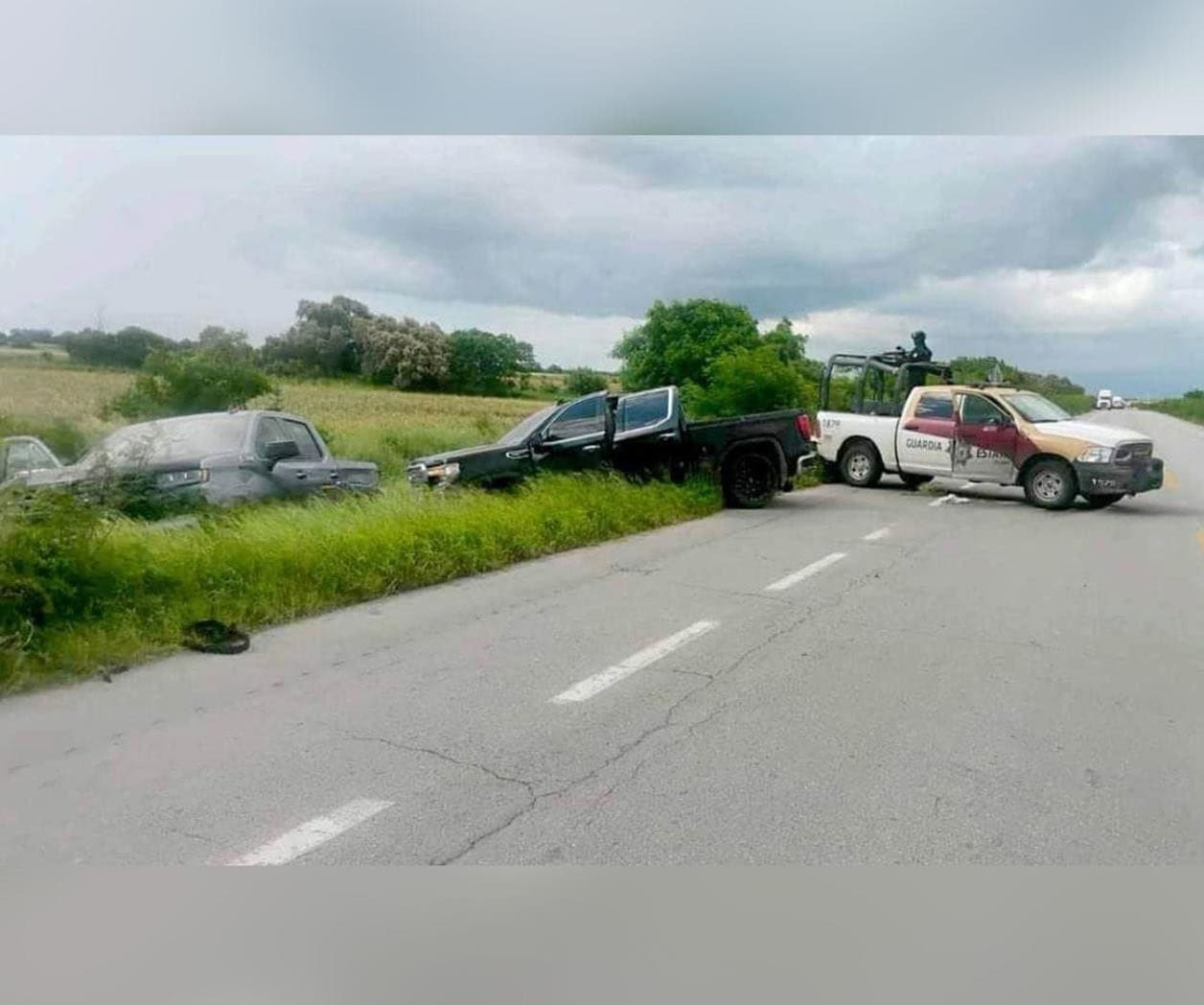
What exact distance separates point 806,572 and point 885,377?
9674 millimetres

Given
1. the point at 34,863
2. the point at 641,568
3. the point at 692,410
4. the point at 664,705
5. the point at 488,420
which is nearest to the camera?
the point at 34,863

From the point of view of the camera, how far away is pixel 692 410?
18203 mm

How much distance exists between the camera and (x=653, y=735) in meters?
5.20

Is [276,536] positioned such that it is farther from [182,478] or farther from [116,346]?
[116,346]

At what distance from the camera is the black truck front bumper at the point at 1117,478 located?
14523 mm

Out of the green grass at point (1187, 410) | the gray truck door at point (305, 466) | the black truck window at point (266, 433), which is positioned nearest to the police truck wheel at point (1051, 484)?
the gray truck door at point (305, 466)

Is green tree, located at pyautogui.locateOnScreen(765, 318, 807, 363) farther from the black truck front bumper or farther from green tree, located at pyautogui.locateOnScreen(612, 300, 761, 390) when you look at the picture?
the black truck front bumper

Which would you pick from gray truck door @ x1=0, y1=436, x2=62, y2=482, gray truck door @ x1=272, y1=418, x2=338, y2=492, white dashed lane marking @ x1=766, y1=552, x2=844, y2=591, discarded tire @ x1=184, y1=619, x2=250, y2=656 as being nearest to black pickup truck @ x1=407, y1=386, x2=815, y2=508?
A: gray truck door @ x1=272, y1=418, x2=338, y2=492

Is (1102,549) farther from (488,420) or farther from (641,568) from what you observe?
(488,420)

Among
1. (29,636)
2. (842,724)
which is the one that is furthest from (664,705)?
(29,636)

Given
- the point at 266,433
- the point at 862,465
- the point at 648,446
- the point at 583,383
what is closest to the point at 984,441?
the point at 862,465

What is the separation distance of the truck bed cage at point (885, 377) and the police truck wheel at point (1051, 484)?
3169mm

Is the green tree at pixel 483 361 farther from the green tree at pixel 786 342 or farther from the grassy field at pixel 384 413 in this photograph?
the green tree at pixel 786 342

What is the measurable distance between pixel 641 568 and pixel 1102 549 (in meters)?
5.59
